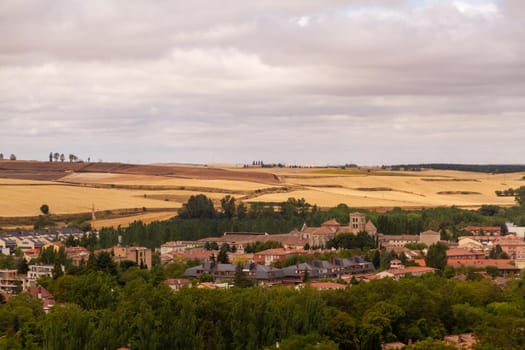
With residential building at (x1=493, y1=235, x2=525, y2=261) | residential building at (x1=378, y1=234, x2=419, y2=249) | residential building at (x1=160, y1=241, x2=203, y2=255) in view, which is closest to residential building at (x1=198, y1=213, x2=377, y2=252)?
residential building at (x1=378, y1=234, x2=419, y2=249)

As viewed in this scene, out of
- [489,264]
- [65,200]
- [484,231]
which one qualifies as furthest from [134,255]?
[65,200]

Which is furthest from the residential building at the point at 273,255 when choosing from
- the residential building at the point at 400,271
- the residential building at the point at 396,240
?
the residential building at the point at 396,240

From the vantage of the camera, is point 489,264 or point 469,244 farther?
point 469,244

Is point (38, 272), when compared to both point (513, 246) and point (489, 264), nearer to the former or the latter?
point (489, 264)

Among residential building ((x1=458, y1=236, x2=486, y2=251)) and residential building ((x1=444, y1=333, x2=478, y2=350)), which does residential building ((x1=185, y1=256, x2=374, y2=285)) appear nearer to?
residential building ((x1=458, y1=236, x2=486, y2=251))

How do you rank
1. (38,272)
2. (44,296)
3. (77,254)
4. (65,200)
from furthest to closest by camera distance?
1. (65,200)
2. (77,254)
3. (38,272)
4. (44,296)

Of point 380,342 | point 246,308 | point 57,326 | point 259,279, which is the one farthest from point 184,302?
point 259,279

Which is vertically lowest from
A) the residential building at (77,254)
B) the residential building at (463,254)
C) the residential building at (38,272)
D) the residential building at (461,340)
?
the residential building at (461,340)

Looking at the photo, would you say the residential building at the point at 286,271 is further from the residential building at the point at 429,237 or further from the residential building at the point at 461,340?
the residential building at the point at 461,340

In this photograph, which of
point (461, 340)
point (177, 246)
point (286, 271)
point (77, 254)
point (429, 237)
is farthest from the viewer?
point (429, 237)
